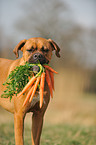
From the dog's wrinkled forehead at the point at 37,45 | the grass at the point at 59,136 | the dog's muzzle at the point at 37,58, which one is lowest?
the grass at the point at 59,136

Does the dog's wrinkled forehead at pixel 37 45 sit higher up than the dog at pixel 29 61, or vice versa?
the dog's wrinkled forehead at pixel 37 45

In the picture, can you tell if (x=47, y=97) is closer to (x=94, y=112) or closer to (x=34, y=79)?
(x=34, y=79)

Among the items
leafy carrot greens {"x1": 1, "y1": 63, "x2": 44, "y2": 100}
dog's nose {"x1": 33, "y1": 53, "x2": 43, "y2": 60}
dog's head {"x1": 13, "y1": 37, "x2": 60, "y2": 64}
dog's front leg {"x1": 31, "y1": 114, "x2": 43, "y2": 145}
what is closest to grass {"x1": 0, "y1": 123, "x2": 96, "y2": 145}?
dog's front leg {"x1": 31, "y1": 114, "x2": 43, "y2": 145}

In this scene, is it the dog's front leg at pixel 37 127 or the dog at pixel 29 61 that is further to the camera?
the dog's front leg at pixel 37 127

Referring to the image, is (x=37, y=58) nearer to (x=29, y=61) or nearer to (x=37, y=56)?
(x=37, y=56)

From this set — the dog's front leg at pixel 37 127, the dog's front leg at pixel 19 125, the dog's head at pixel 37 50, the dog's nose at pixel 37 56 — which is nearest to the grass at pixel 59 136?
the dog's front leg at pixel 37 127

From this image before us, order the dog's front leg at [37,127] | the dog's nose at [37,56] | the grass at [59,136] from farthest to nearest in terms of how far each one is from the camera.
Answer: the grass at [59,136]
the dog's front leg at [37,127]
the dog's nose at [37,56]

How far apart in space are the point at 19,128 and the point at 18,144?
29 cm

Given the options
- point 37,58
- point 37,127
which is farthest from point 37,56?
point 37,127

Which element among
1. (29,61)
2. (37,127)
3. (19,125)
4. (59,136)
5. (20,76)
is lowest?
(59,136)

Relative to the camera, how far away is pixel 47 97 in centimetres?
438

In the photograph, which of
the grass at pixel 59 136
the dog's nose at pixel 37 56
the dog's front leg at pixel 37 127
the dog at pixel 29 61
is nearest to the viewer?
the dog's nose at pixel 37 56

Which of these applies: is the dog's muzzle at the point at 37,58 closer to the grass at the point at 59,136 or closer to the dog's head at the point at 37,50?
the dog's head at the point at 37,50

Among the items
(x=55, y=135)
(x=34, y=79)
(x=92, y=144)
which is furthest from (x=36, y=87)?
(x=55, y=135)
